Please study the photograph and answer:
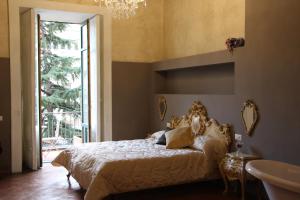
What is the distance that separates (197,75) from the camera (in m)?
6.04

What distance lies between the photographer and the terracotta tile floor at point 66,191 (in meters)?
4.54

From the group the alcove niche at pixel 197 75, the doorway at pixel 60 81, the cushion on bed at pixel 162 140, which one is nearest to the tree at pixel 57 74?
the doorway at pixel 60 81

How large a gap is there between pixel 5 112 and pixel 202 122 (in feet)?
11.1

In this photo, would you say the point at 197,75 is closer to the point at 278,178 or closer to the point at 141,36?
the point at 141,36

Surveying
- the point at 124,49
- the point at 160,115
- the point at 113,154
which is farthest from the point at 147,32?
the point at 113,154

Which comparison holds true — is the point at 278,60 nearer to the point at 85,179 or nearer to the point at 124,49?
the point at 85,179

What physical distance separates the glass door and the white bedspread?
2.01m

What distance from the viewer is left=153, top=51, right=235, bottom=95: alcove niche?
523 cm

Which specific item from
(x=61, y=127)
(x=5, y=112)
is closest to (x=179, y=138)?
(x=5, y=112)

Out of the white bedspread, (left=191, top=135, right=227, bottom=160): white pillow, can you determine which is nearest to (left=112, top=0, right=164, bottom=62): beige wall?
the white bedspread

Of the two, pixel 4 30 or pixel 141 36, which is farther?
pixel 141 36

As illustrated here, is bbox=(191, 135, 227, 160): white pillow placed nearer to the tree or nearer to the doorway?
the doorway

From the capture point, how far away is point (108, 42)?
22.0 feet

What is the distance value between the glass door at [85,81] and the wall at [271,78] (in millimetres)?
3205
